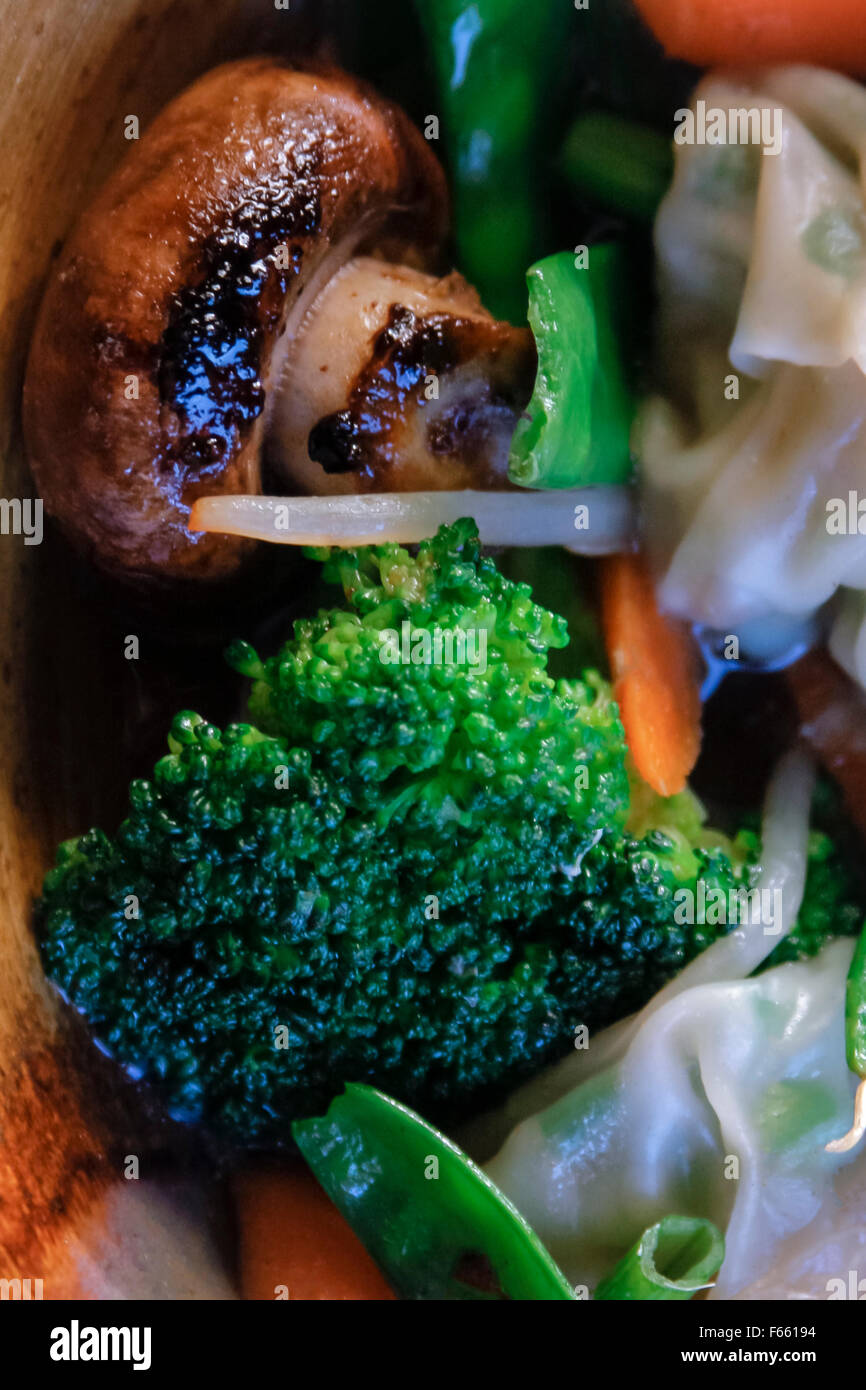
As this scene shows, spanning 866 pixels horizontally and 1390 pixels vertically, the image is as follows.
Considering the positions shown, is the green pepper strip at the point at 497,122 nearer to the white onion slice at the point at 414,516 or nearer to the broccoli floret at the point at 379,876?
the white onion slice at the point at 414,516

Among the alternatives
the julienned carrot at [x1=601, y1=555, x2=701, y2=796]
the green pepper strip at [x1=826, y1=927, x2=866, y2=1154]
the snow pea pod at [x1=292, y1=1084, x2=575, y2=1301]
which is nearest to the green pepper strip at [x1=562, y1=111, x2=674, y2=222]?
the julienned carrot at [x1=601, y1=555, x2=701, y2=796]

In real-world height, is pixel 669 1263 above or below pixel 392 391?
below

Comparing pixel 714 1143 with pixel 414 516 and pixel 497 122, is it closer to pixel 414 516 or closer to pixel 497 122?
pixel 414 516

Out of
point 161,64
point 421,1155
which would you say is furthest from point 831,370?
point 421,1155

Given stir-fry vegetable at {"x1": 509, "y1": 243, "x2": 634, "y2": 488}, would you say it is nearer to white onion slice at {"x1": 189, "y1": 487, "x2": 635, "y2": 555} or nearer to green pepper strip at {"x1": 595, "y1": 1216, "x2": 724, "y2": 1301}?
white onion slice at {"x1": 189, "y1": 487, "x2": 635, "y2": 555}

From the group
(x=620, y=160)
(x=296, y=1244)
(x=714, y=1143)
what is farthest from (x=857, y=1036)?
(x=620, y=160)
